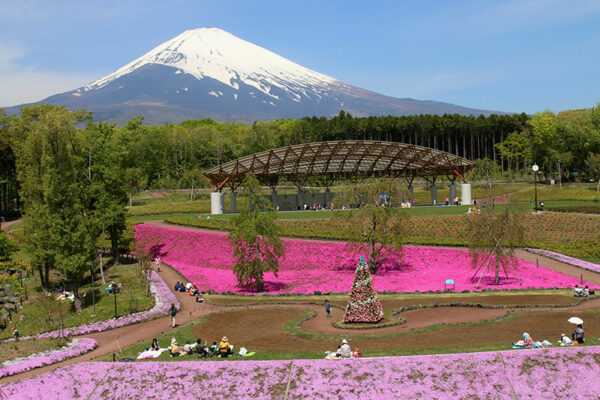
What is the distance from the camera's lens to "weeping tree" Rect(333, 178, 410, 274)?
41750 mm

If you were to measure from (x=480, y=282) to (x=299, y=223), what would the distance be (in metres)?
26.6

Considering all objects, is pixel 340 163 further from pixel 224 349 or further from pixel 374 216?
pixel 224 349

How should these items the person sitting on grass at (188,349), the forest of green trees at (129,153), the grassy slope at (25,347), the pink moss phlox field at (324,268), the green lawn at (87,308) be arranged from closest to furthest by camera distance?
the person sitting on grass at (188,349)
the grassy slope at (25,347)
the green lawn at (87,308)
the pink moss phlox field at (324,268)
the forest of green trees at (129,153)

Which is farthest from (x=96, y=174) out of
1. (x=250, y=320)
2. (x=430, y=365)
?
(x=430, y=365)

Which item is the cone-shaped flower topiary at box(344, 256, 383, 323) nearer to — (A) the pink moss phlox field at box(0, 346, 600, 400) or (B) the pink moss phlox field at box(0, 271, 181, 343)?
(A) the pink moss phlox field at box(0, 346, 600, 400)

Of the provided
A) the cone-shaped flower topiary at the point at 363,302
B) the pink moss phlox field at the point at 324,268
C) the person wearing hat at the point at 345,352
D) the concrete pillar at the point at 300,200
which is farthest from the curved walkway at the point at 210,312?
the concrete pillar at the point at 300,200

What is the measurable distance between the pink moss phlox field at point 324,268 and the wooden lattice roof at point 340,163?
1538 cm

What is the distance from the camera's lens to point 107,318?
1210 inches

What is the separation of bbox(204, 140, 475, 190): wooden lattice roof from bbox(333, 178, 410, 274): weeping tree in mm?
21687

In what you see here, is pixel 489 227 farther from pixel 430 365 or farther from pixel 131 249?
pixel 131 249

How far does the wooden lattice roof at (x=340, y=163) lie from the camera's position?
6700 cm

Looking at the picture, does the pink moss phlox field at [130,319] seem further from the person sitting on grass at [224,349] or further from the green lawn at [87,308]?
the person sitting on grass at [224,349]

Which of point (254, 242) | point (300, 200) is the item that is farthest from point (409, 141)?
point (254, 242)

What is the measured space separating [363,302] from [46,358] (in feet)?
47.2
